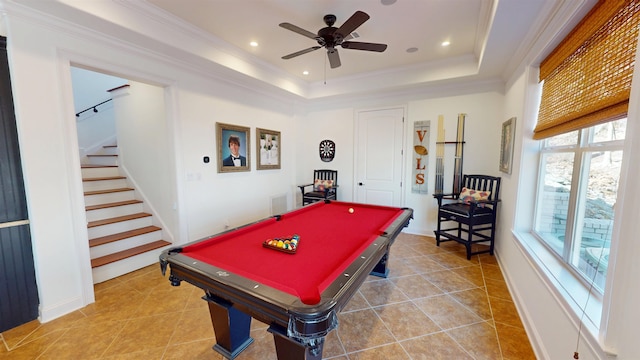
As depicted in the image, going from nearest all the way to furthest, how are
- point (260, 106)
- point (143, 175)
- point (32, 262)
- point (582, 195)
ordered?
point (582, 195) → point (32, 262) → point (143, 175) → point (260, 106)

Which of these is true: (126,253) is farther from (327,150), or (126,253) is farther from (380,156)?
(380,156)

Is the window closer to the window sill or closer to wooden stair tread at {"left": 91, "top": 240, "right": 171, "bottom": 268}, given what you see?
the window sill

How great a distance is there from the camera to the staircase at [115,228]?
288 cm

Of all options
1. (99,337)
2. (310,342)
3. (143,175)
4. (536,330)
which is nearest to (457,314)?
(536,330)

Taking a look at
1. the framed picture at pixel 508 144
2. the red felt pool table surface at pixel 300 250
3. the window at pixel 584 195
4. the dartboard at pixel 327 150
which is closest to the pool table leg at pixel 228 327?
the red felt pool table surface at pixel 300 250

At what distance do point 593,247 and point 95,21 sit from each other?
4.24m

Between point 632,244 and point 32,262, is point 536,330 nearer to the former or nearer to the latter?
point 632,244

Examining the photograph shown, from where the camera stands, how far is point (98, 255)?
2912 millimetres

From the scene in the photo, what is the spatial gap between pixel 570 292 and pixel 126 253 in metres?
4.23

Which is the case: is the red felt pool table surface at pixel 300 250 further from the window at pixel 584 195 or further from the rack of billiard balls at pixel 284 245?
the window at pixel 584 195

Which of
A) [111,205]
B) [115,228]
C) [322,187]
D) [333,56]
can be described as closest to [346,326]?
[333,56]

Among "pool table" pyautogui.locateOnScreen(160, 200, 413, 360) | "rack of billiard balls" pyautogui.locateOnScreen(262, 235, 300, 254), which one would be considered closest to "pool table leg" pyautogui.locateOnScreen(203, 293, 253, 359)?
"pool table" pyautogui.locateOnScreen(160, 200, 413, 360)

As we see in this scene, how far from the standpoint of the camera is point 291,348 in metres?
1.26

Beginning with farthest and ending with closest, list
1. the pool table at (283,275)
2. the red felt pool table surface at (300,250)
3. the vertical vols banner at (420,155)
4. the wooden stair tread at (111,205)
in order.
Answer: the vertical vols banner at (420,155) → the wooden stair tread at (111,205) → the red felt pool table surface at (300,250) → the pool table at (283,275)
